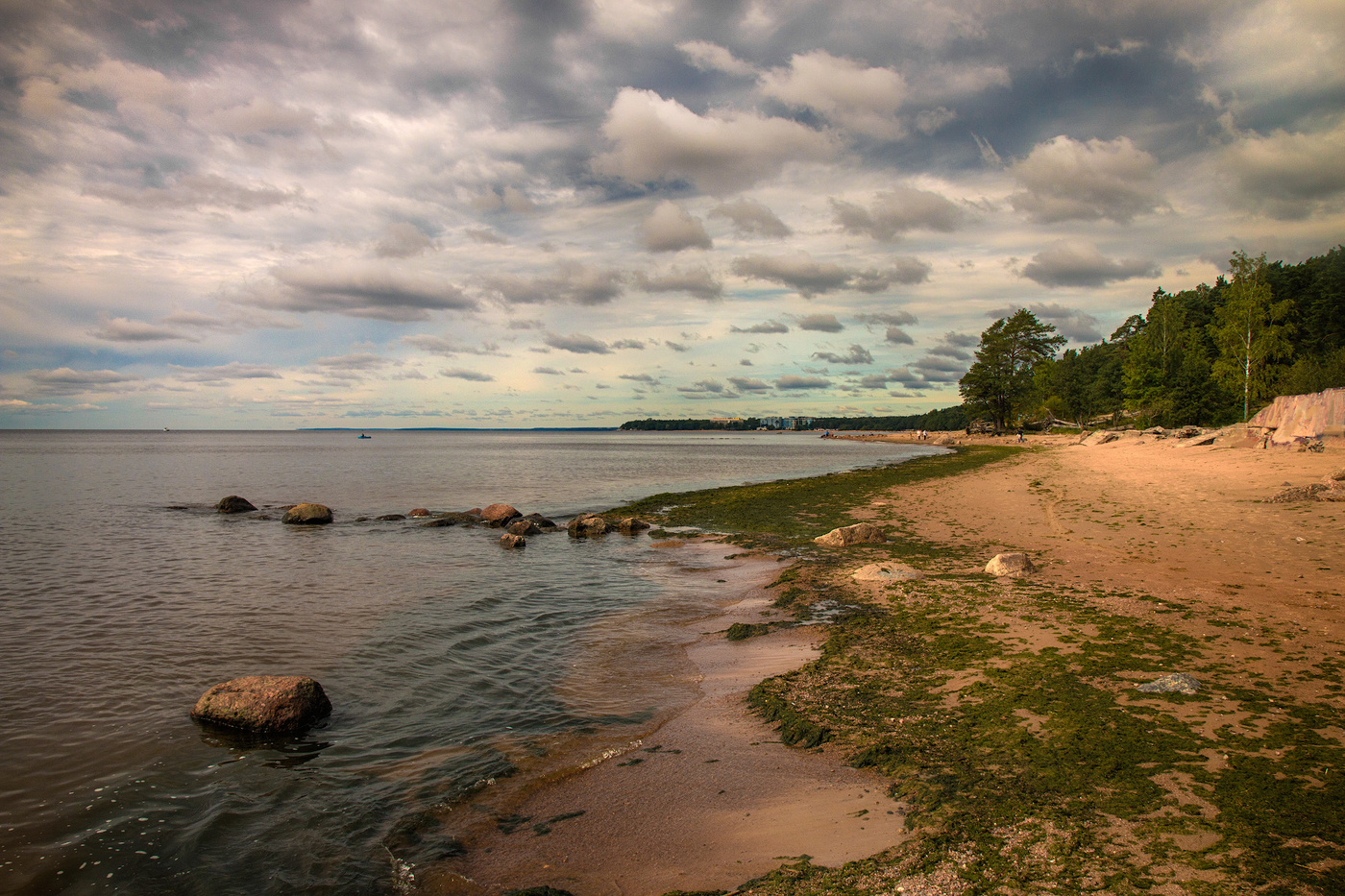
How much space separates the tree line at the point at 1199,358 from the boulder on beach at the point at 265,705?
6127 cm

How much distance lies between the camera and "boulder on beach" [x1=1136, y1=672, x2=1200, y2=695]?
6.88 m

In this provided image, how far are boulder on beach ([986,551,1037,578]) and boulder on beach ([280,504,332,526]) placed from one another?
26.9 m

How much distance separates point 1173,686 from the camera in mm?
6949

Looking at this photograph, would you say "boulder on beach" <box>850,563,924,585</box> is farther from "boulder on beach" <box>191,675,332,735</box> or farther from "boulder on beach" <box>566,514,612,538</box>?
"boulder on beach" <box>566,514,612,538</box>

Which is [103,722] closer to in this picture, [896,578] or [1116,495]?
[896,578]

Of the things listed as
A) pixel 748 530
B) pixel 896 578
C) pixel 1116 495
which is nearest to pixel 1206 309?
pixel 1116 495

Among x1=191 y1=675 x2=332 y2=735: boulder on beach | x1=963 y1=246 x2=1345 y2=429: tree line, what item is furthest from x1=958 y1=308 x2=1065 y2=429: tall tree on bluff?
x1=191 y1=675 x2=332 y2=735: boulder on beach

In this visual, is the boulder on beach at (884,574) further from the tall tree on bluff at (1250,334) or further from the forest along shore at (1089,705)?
the tall tree on bluff at (1250,334)

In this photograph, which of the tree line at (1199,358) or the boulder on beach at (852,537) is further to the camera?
the tree line at (1199,358)

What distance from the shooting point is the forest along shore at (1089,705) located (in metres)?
4.47

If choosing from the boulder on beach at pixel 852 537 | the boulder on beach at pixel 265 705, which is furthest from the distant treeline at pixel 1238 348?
the boulder on beach at pixel 265 705

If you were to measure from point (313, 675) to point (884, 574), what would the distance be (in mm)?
11500

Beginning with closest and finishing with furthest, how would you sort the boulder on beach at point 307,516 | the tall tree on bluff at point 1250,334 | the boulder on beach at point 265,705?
the boulder on beach at point 265,705 < the boulder on beach at point 307,516 < the tall tree on bluff at point 1250,334

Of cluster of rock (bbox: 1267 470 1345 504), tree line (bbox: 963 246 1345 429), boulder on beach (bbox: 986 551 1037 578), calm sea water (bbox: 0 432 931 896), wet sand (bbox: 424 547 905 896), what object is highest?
tree line (bbox: 963 246 1345 429)
